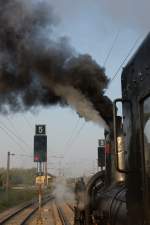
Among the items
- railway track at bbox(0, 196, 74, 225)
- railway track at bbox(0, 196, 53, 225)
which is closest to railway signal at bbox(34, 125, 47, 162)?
railway track at bbox(0, 196, 74, 225)

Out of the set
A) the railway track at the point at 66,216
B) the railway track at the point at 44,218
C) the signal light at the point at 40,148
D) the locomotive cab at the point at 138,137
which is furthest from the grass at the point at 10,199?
the locomotive cab at the point at 138,137

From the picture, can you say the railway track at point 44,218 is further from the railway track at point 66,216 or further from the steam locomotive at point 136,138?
the steam locomotive at point 136,138

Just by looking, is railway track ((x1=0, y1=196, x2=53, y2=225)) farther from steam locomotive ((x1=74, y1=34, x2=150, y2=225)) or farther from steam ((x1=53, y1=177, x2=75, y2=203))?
steam locomotive ((x1=74, y1=34, x2=150, y2=225))

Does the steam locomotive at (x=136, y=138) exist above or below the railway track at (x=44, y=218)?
above

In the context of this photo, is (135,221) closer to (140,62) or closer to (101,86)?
(140,62)

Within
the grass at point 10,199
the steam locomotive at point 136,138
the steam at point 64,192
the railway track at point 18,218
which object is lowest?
the grass at point 10,199

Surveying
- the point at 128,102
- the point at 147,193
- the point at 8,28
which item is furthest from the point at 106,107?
the point at 147,193

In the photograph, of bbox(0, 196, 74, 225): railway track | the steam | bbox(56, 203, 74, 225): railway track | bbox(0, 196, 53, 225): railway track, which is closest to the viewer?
the steam

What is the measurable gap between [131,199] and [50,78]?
A: 24.3 ft

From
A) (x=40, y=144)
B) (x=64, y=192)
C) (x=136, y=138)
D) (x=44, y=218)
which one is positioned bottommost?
(x=44, y=218)

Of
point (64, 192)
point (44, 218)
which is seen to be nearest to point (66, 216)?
point (44, 218)

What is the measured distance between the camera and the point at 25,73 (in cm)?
1057

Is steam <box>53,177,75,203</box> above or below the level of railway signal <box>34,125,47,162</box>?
below

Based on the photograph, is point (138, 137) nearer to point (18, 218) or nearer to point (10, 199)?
point (18, 218)
